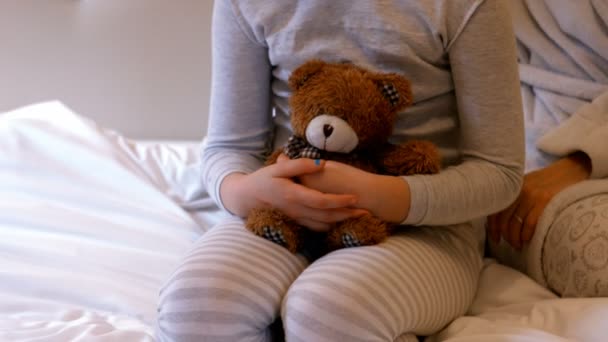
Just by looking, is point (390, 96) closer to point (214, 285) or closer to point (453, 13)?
point (453, 13)

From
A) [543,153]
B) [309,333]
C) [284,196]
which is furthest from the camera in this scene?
[543,153]

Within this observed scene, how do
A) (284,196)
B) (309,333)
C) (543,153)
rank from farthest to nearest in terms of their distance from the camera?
1. (543,153)
2. (284,196)
3. (309,333)

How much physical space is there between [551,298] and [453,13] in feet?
1.18

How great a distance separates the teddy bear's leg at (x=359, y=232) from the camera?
2.31 feet

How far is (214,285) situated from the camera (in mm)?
642

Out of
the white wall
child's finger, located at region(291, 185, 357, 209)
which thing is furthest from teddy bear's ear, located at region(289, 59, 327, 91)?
the white wall

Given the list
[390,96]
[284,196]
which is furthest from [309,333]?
[390,96]

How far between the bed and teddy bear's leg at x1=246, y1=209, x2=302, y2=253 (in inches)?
6.4

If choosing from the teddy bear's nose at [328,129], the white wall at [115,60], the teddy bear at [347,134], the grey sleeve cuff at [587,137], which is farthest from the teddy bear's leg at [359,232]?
the white wall at [115,60]

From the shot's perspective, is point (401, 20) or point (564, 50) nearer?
point (401, 20)

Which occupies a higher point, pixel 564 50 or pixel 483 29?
pixel 483 29

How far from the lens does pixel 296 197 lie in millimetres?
712

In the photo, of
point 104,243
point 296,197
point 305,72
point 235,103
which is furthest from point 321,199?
point 104,243

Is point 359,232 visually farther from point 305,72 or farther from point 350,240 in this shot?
point 305,72
